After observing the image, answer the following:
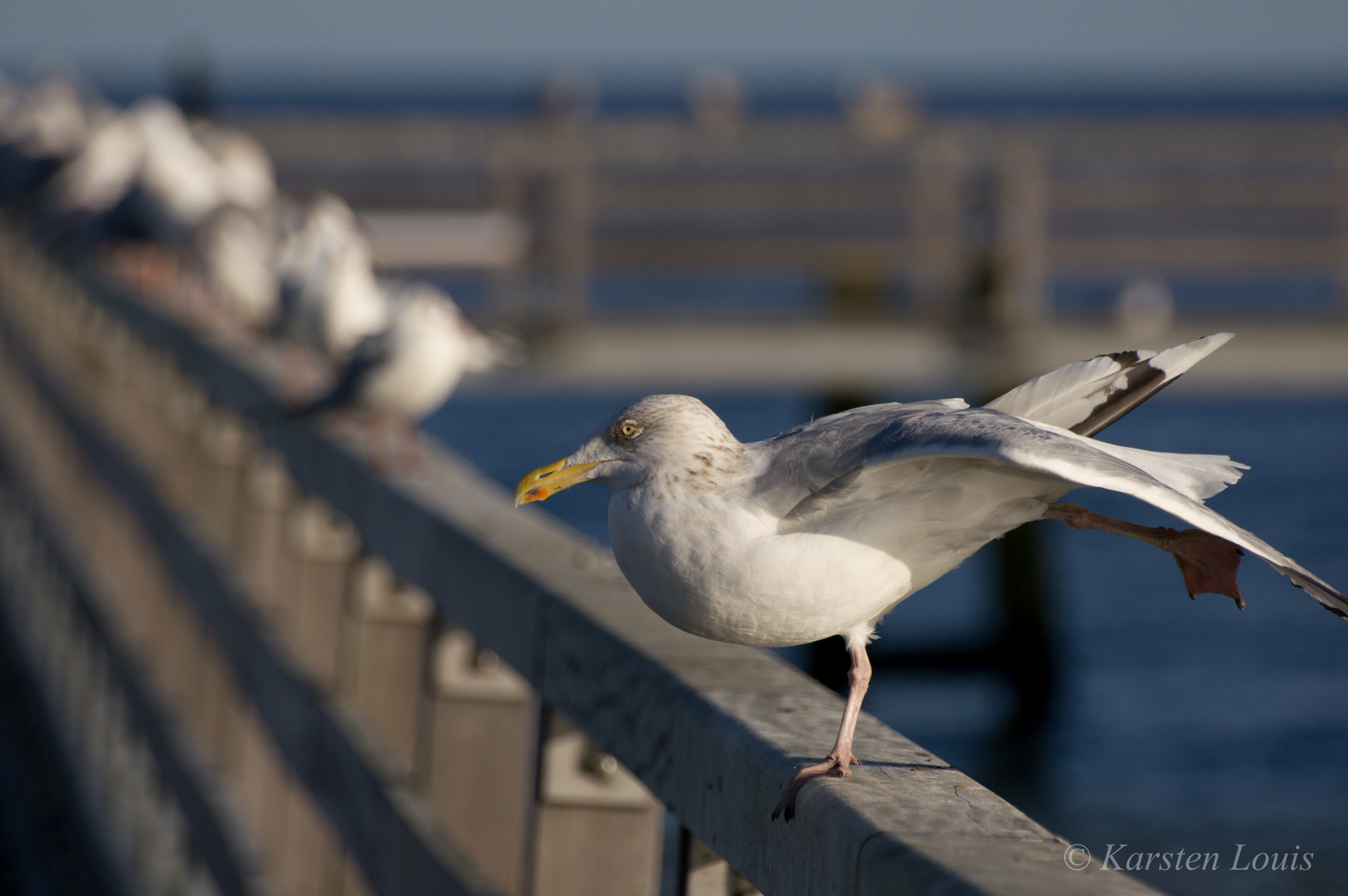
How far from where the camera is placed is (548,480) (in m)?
1.70

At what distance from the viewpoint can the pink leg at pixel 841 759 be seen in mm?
1311

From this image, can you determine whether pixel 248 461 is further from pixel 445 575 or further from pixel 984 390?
pixel 984 390

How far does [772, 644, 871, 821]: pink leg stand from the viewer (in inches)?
51.6

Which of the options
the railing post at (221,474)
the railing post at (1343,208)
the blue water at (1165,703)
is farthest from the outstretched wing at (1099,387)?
the railing post at (1343,208)

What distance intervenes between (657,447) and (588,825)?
494 mm

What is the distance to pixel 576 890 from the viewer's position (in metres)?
1.78

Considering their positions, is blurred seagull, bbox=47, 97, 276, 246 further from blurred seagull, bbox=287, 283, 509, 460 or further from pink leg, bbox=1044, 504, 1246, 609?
pink leg, bbox=1044, 504, 1246, 609

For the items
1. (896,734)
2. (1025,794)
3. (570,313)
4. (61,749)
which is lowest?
(1025,794)

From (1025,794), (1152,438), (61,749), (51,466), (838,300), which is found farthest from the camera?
(1152,438)

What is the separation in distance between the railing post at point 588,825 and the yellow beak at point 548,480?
0.95ft

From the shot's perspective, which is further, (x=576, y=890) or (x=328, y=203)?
(x=328, y=203)

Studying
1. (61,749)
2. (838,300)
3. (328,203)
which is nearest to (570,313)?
(838,300)

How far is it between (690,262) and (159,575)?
Result: 803cm

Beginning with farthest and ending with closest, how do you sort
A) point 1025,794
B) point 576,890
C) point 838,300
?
point 838,300 < point 1025,794 < point 576,890
